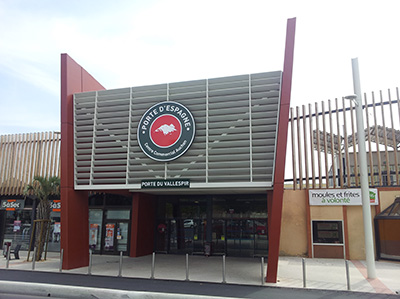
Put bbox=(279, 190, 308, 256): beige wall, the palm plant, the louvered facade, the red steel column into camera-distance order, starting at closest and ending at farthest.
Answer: the red steel column < the louvered facade < the palm plant < bbox=(279, 190, 308, 256): beige wall

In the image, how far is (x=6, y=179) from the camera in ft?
72.5

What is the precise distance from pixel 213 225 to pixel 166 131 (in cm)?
739

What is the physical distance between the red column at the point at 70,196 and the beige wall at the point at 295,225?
35.4ft

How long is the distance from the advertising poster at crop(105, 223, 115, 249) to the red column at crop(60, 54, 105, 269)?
12.4ft

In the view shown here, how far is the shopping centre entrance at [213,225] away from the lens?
60.9 feet

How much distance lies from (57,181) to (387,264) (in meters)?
16.8

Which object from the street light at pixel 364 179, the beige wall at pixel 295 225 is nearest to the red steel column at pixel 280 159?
the street light at pixel 364 179

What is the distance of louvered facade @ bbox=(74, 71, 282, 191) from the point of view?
42.1 feet

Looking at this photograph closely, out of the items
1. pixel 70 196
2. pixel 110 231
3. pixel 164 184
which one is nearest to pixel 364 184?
pixel 164 184

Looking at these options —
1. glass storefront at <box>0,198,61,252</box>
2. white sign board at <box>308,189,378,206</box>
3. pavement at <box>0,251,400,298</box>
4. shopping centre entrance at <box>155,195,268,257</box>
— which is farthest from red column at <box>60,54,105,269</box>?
white sign board at <box>308,189,378,206</box>

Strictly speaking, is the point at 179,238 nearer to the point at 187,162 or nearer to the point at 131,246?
the point at 131,246

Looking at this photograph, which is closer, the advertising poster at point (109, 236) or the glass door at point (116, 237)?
the glass door at point (116, 237)

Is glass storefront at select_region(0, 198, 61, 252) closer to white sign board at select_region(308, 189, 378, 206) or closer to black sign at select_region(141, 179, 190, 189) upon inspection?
black sign at select_region(141, 179, 190, 189)

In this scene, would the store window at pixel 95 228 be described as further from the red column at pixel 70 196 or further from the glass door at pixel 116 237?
the red column at pixel 70 196
